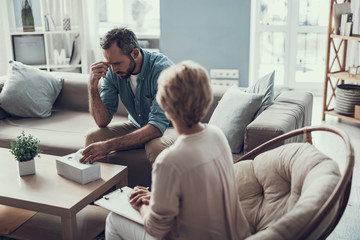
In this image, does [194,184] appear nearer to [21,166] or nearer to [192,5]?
[21,166]

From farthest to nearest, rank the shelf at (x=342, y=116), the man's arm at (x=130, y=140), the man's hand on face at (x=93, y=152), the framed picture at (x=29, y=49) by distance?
the framed picture at (x=29, y=49) → the shelf at (x=342, y=116) → the man's arm at (x=130, y=140) → the man's hand on face at (x=93, y=152)

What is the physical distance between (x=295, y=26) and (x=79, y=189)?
13.2 ft

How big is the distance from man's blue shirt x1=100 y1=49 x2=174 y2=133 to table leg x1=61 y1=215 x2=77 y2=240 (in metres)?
0.74

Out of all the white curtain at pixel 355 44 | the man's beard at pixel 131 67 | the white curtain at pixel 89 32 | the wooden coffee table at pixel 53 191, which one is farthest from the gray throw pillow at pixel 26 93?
the white curtain at pixel 355 44

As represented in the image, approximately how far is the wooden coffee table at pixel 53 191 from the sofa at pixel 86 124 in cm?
30

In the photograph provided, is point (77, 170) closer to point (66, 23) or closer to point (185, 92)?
point (185, 92)

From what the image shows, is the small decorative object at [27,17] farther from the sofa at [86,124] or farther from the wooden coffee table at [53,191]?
the wooden coffee table at [53,191]

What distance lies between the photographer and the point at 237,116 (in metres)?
2.53

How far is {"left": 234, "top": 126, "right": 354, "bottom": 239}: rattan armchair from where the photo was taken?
127cm

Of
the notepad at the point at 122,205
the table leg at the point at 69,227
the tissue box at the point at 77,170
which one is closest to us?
the notepad at the point at 122,205

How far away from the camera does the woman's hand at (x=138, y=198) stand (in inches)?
65.9

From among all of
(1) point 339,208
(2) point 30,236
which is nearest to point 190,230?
(1) point 339,208

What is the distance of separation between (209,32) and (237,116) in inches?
91.4

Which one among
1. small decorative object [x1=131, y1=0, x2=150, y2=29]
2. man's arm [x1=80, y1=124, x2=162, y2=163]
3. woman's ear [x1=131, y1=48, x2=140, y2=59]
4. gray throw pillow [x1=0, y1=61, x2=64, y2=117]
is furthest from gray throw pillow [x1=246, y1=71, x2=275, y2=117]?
small decorative object [x1=131, y1=0, x2=150, y2=29]
